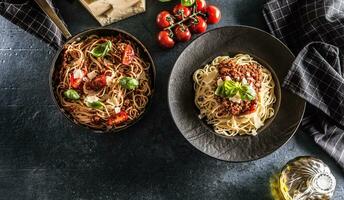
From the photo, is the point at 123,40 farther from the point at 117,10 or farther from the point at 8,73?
the point at 8,73

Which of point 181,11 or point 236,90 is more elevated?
point 181,11

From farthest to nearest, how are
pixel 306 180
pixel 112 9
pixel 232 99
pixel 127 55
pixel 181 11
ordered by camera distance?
pixel 181 11 < pixel 112 9 < pixel 127 55 < pixel 232 99 < pixel 306 180

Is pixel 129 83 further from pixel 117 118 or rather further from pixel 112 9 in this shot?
pixel 112 9

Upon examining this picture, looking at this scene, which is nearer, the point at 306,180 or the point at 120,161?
the point at 306,180

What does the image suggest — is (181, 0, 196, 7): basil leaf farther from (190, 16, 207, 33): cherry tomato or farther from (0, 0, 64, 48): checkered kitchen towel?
(0, 0, 64, 48): checkered kitchen towel

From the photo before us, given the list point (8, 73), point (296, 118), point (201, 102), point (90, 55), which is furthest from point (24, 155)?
point (296, 118)

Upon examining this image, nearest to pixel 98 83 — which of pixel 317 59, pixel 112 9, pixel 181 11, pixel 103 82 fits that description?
pixel 103 82
